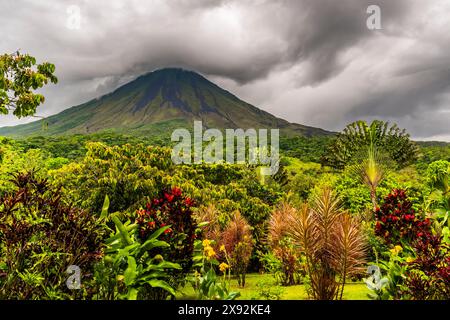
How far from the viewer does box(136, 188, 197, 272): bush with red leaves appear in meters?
4.39

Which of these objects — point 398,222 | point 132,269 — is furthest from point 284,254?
point 132,269

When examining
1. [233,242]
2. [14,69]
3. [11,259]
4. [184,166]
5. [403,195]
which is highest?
[14,69]

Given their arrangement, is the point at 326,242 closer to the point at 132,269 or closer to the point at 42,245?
the point at 132,269

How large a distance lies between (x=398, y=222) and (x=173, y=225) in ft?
11.7

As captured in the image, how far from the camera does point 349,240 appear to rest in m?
5.22

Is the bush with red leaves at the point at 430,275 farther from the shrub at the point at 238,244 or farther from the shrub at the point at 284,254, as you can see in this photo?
the shrub at the point at 238,244

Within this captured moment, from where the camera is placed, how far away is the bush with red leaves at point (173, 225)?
4387 mm

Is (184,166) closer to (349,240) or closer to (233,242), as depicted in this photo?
(233,242)

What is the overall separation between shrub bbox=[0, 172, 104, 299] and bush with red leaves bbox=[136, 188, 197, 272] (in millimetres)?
619

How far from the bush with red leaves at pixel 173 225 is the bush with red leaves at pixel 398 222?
10.4 feet

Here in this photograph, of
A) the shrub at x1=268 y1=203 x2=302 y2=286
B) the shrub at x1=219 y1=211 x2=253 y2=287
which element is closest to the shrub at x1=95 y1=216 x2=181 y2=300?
the shrub at x1=268 y1=203 x2=302 y2=286

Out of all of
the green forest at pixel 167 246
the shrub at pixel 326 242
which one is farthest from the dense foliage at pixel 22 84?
the shrub at pixel 326 242

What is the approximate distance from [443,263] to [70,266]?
4197mm

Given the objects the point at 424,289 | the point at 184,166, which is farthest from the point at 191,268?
the point at 184,166
